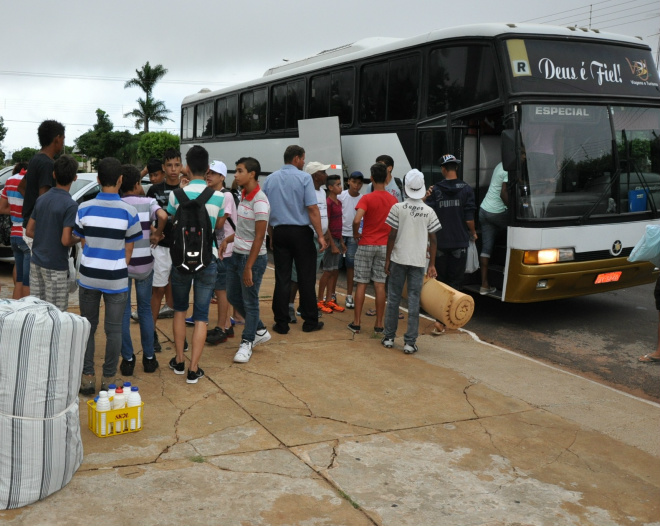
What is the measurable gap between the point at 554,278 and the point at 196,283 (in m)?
4.45

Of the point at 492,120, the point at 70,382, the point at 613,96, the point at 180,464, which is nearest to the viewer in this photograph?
the point at 70,382

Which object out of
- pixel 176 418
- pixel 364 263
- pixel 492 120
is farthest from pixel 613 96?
pixel 176 418

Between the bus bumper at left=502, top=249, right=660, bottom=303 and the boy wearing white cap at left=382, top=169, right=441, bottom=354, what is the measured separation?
4.89 ft

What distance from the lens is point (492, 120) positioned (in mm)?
9633

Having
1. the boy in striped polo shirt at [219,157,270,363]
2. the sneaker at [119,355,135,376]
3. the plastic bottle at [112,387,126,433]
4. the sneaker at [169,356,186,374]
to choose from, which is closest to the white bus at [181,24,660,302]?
the boy in striped polo shirt at [219,157,270,363]

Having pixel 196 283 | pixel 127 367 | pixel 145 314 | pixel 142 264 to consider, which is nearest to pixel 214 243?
pixel 196 283

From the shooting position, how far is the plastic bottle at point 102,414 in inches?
186

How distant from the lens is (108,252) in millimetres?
5359

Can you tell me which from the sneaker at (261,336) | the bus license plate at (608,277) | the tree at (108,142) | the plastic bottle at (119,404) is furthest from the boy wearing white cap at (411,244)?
the tree at (108,142)

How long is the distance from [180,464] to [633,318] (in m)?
7.22

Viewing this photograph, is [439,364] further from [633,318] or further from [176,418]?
[633,318]

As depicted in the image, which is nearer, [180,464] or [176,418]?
[180,464]

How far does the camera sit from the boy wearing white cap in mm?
7336

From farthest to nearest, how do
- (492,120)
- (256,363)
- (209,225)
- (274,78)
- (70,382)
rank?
(274,78) < (492,120) < (256,363) < (209,225) < (70,382)
